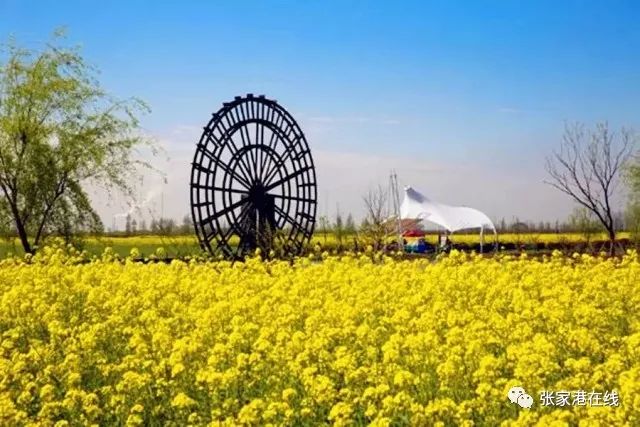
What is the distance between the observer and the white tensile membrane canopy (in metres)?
33.7

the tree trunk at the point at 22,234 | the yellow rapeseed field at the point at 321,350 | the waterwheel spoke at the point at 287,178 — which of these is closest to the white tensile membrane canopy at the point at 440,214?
the waterwheel spoke at the point at 287,178

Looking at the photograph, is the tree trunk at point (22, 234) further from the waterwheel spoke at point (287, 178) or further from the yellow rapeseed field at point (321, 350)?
the yellow rapeseed field at point (321, 350)

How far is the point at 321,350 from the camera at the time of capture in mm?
6203

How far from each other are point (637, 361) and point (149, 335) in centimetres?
372

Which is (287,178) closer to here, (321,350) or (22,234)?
(22,234)

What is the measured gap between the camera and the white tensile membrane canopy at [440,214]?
111 feet

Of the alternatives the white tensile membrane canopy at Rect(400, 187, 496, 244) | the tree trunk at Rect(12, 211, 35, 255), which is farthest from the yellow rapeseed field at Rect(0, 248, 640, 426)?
the white tensile membrane canopy at Rect(400, 187, 496, 244)

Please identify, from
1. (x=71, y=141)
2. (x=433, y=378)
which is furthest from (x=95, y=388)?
(x=71, y=141)

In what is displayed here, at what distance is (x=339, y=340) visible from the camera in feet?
22.9

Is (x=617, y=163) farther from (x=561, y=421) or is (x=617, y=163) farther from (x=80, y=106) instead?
(x=561, y=421)

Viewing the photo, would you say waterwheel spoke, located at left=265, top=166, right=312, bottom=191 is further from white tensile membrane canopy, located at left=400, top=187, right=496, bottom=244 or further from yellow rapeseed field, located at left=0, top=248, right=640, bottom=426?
yellow rapeseed field, located at left=0, top=248, right=640, bottom=426

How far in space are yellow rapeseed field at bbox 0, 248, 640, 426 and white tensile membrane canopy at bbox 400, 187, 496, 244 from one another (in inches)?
903

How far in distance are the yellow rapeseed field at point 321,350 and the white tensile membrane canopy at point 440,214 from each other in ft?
75.2

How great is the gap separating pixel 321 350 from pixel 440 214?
28.4 m
